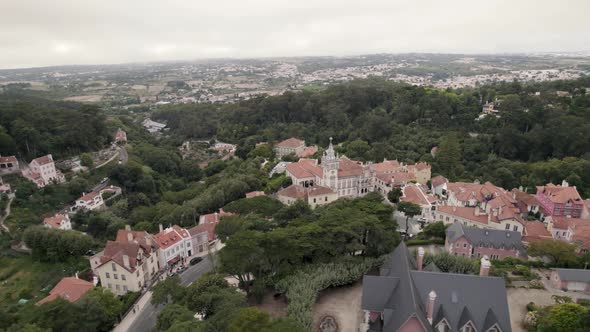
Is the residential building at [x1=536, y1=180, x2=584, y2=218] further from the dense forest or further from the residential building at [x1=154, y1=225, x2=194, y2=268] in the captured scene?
the residential building at [x1=154, y1=225, x2=194, y2=268]

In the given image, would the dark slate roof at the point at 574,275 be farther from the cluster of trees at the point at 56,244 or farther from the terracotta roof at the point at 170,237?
the cluster of trees at the point at 56,244

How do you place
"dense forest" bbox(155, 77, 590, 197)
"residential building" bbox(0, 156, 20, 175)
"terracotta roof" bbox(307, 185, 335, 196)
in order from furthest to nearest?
"dense forest" bbox(155, 77, 590, 197)
"residential building" bbox(0, 156, 20, 175)
"terracotta roof" bbox(307, 185, 335, 196)

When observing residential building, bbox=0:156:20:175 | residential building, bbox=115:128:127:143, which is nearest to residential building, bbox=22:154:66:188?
residential building, bbox=0:156:20:175

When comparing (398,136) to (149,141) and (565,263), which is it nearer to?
(565,263)

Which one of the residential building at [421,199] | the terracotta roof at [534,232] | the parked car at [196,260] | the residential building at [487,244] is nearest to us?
the residential building at [487,244]

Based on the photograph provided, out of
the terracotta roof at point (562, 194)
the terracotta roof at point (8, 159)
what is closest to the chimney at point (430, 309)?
the terracotta roof at point (562, 194)

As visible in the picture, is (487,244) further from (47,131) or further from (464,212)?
(47,131)
